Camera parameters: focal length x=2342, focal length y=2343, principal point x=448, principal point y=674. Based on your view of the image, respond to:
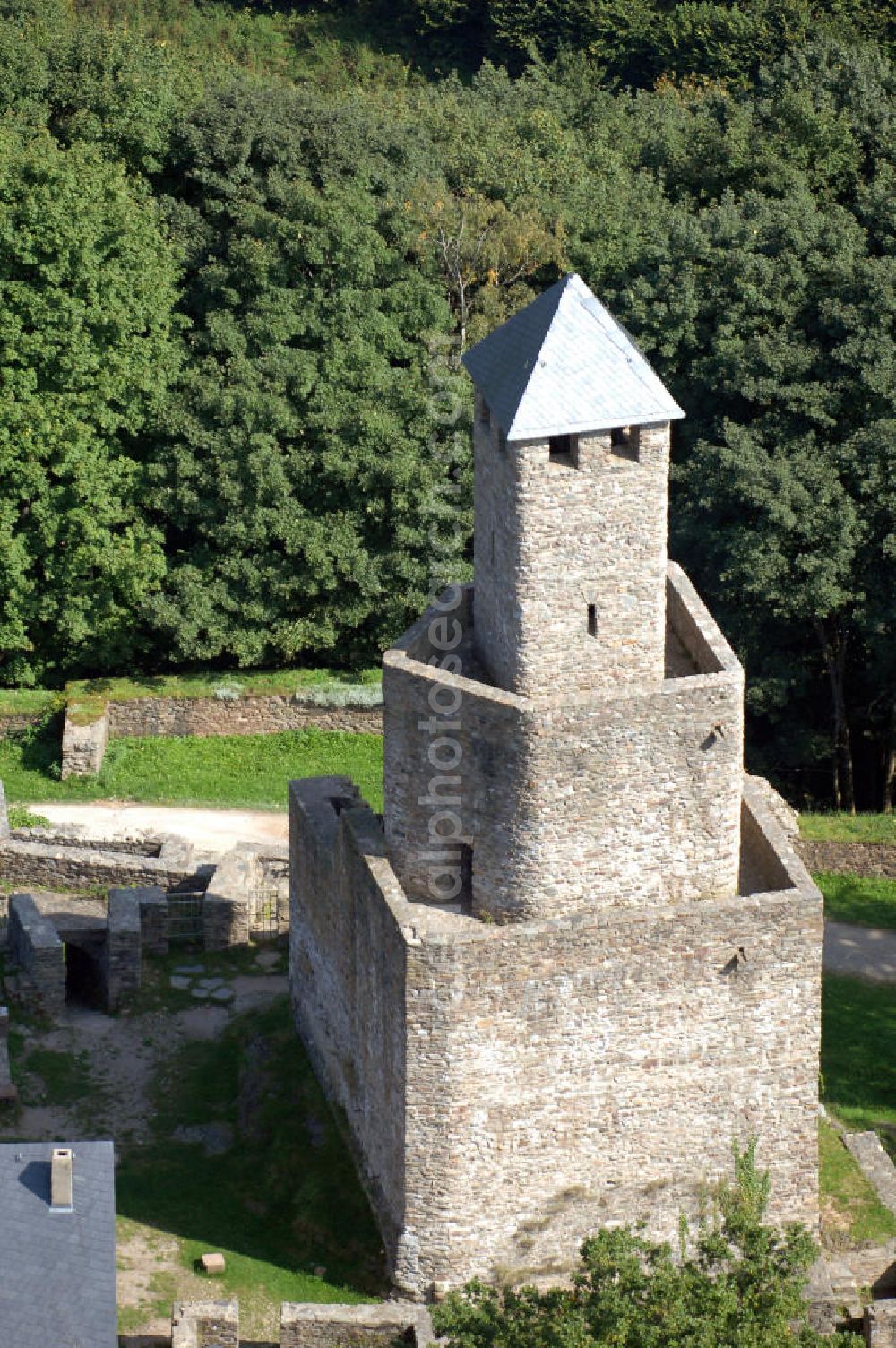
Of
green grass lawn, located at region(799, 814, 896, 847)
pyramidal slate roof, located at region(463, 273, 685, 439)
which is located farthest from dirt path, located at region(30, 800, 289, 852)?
pyramidal slate roof, located at region(463, 273, 685, 439)

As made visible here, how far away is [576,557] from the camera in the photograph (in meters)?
28.5

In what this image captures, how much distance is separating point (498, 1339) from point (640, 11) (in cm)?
5434

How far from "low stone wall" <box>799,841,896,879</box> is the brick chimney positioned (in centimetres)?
1990

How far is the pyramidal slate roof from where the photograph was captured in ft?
90.8

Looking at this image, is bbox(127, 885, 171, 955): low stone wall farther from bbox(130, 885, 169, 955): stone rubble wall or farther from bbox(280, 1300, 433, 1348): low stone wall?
bbox(280, 1300, 433, 1348): low stone wall

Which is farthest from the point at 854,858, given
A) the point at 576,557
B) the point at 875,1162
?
the point at 576,557

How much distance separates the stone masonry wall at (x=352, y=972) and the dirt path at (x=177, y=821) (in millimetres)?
8105

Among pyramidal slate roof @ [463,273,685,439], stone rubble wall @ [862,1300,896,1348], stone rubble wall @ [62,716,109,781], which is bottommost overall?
stone rubble wall @ [862,1300,896,1348]

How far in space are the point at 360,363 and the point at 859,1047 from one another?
772 inches

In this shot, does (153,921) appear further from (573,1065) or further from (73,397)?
(73,397)

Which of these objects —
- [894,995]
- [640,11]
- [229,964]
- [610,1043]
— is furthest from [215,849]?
[640,11]

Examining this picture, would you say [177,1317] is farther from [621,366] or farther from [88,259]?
[88,259]

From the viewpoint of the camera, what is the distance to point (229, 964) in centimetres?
3991

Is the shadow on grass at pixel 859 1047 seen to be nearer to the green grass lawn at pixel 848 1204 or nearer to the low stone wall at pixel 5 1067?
the green grass lawn at pixel 848 1204
